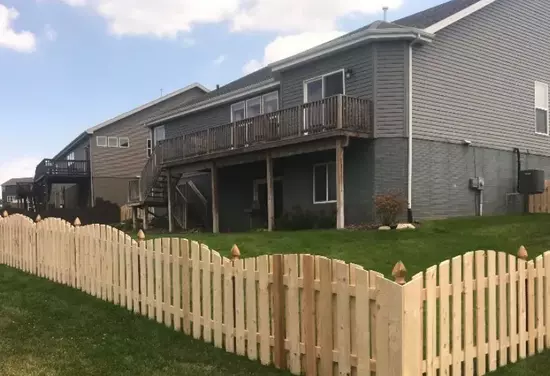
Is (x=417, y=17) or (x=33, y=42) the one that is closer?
(x=417, y=17)

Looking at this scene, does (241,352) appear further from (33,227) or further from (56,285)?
(33,227)

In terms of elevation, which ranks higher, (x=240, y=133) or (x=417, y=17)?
(x=417, y=17)

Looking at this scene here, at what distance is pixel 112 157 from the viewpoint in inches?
1438

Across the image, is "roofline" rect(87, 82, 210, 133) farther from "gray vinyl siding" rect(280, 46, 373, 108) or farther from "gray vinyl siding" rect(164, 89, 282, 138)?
"gray vinyl siding" rect(280, 46, 373, 108)

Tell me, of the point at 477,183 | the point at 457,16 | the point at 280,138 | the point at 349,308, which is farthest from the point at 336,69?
the point at 349,308

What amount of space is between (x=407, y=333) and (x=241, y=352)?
2059mm

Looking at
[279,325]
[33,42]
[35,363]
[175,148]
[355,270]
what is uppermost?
[33,42]

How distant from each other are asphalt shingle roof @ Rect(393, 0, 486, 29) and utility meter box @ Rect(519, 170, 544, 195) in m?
5.98

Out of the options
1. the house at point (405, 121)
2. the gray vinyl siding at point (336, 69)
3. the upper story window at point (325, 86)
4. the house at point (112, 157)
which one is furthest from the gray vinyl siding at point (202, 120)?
the house at point (112, 157)

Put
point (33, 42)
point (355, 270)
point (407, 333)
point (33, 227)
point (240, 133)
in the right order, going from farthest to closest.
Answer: point (33, 42)
point (240, 133)
point (33, 227)
point (355, 270)
point (407, 333)

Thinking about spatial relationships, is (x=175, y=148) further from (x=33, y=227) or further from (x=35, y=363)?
(x=35, y=363)

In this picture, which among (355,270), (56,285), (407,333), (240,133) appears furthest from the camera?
(240,133)

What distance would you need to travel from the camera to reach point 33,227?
11.0 metres

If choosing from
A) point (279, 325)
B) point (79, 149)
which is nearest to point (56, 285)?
point (279, 325)
